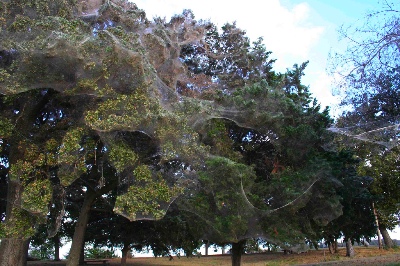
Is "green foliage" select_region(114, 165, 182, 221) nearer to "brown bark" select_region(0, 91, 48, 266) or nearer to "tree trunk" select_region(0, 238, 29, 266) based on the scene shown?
"brown bark" select_region(0, 91, 48, 266)

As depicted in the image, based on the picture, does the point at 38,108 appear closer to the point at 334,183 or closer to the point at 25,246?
the point at 25,246

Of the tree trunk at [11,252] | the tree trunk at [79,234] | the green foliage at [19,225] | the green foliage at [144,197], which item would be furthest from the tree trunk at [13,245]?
the green foliage at [144,197]

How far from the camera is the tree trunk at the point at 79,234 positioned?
11.8 m

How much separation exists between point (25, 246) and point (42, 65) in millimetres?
5548

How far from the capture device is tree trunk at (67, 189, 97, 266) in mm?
11836

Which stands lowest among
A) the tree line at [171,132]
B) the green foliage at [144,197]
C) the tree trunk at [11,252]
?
the tree trunk at [11,252]

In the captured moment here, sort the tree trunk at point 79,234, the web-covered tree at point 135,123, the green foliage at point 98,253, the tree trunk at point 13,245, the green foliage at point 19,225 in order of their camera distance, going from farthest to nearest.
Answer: the green foliage at point 98,253 → the tree trunk at point 79,234 → the tree trunk at point 13,245 → the green foliage at point 19,225 → the web-covered tree at point 135,123

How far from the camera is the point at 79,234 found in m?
12.3

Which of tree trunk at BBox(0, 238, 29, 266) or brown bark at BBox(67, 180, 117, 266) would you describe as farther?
brown bark at BBox(67, 180, 117, 266)

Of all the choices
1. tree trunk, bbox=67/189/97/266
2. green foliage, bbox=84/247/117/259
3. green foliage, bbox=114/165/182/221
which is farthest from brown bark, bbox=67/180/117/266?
green foliage, bbox=84/247/117/259

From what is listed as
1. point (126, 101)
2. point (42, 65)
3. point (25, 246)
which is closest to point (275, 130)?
point (126, 101)

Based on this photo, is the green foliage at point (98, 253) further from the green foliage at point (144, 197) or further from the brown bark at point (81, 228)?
the green foliage at point (144, 197)

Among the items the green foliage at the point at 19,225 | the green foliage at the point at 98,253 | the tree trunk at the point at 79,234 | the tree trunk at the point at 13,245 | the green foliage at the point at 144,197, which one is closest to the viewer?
the green foliage at the point at 144,197

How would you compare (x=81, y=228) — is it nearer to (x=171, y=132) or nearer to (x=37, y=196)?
(x=37, y=196)
